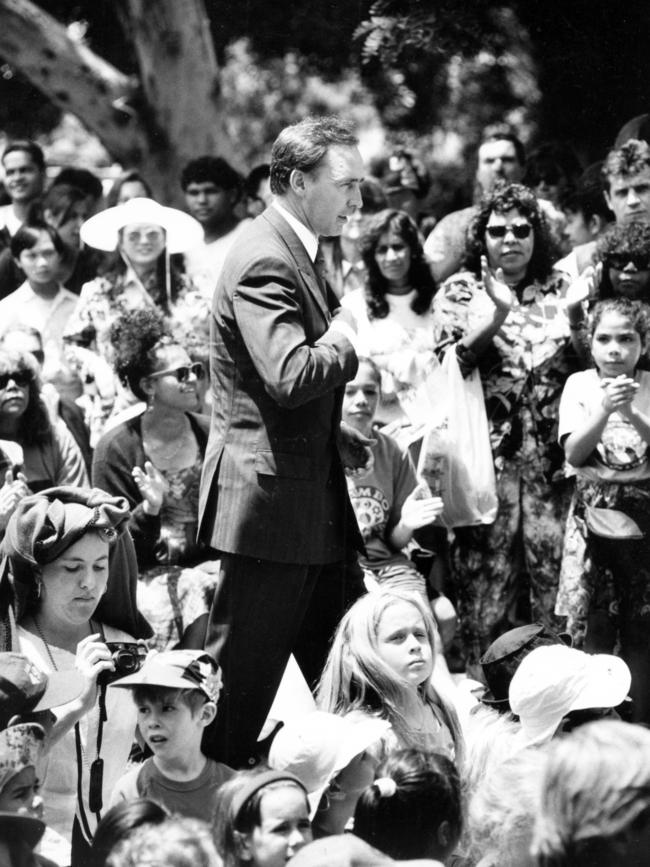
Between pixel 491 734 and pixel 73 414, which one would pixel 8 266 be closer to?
pixel 73 414

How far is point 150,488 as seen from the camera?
16.6ft

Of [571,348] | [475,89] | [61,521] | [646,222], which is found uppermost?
[475,89]

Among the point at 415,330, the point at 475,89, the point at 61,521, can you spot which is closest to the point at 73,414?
the point at 415,330

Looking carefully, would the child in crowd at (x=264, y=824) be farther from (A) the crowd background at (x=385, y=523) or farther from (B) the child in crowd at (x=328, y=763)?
(B) the child in crowd at (x=328, y=763)

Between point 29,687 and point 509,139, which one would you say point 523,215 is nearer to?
point 509,139

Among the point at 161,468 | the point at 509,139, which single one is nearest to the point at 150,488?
the point at 161,468

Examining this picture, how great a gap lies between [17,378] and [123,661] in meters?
1.54

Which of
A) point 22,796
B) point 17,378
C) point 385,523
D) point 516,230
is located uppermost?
point 516,230

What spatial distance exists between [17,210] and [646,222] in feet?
9.65

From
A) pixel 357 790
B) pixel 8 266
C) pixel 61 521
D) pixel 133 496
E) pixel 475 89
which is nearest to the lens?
pixel 357 790

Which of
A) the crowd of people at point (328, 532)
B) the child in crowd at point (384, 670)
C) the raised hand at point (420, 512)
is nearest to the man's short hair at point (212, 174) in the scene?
the crowd of people at point (328, 532)

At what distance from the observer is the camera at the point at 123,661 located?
3.94 m

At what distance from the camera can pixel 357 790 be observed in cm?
381

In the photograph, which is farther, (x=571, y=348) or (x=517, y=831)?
(x=571, y=348)
